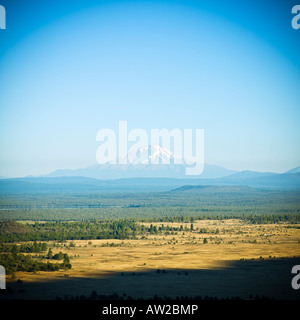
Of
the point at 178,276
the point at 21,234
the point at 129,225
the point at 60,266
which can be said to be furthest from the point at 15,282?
the point at 129,225

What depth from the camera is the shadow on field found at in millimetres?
38719

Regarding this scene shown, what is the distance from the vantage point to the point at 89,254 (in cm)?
6203

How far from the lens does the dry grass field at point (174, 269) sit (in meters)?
40.4

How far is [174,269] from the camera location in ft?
166

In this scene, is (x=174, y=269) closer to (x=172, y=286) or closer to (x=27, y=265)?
(x=172, y=286)

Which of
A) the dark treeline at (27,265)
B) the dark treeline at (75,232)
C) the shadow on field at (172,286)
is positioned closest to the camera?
the shadow on field at (172,286)

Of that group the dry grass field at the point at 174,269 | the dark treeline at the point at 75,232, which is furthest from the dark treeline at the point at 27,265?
the dark treeline at the point at 75,232

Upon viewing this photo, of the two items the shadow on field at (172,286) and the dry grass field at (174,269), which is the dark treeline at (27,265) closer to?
the dry grass field at (174,269)

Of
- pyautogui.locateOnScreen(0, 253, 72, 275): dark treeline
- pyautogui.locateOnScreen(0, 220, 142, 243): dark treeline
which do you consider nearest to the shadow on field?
pyautogui.locateOnScreen(0, 253, 72, 275): dark treeline

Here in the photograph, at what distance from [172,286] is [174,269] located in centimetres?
833

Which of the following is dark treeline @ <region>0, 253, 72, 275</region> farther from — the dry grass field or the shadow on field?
the shadow on field
